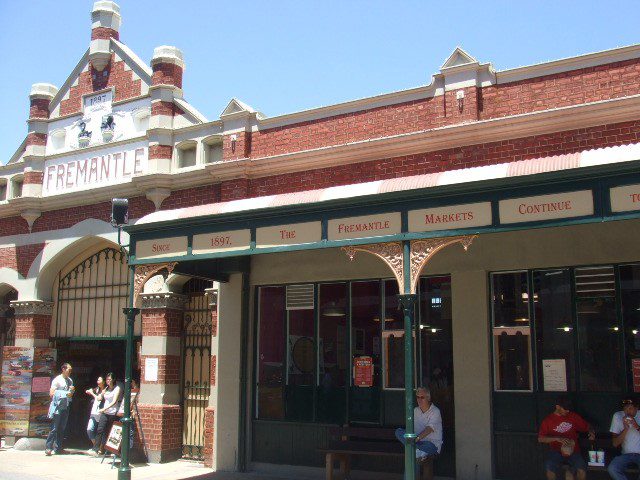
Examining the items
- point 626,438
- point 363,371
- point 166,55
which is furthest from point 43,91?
point 626,438

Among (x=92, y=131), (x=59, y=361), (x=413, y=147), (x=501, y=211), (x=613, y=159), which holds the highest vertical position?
(x=92, y=131)

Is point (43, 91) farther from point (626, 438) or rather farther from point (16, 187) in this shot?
point (626, 438)

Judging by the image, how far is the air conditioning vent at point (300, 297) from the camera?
40.3 feet

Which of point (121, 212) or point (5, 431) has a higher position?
point (121, 212)

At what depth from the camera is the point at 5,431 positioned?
15125mm

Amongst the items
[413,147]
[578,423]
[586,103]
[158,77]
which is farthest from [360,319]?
[158,77]

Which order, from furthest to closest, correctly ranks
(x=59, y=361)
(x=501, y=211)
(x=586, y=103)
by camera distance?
1. (x=59, y=361)
2. (x=586, y=103)
3. (x=501, y=211)

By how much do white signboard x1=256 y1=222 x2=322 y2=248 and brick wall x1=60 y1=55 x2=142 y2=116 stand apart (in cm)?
709

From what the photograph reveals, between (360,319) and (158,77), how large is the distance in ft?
22.4

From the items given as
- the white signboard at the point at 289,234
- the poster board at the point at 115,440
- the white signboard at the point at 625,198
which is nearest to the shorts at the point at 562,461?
the white signboard at the point at 625,198

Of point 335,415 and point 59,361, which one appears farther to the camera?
point 59,361

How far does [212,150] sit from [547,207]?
312 inches

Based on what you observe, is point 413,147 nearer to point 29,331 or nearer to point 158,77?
point 158,77

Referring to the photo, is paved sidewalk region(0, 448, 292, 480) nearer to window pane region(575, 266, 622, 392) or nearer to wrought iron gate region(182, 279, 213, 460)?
wrought iron gate region(182, 279, 213, 460)
